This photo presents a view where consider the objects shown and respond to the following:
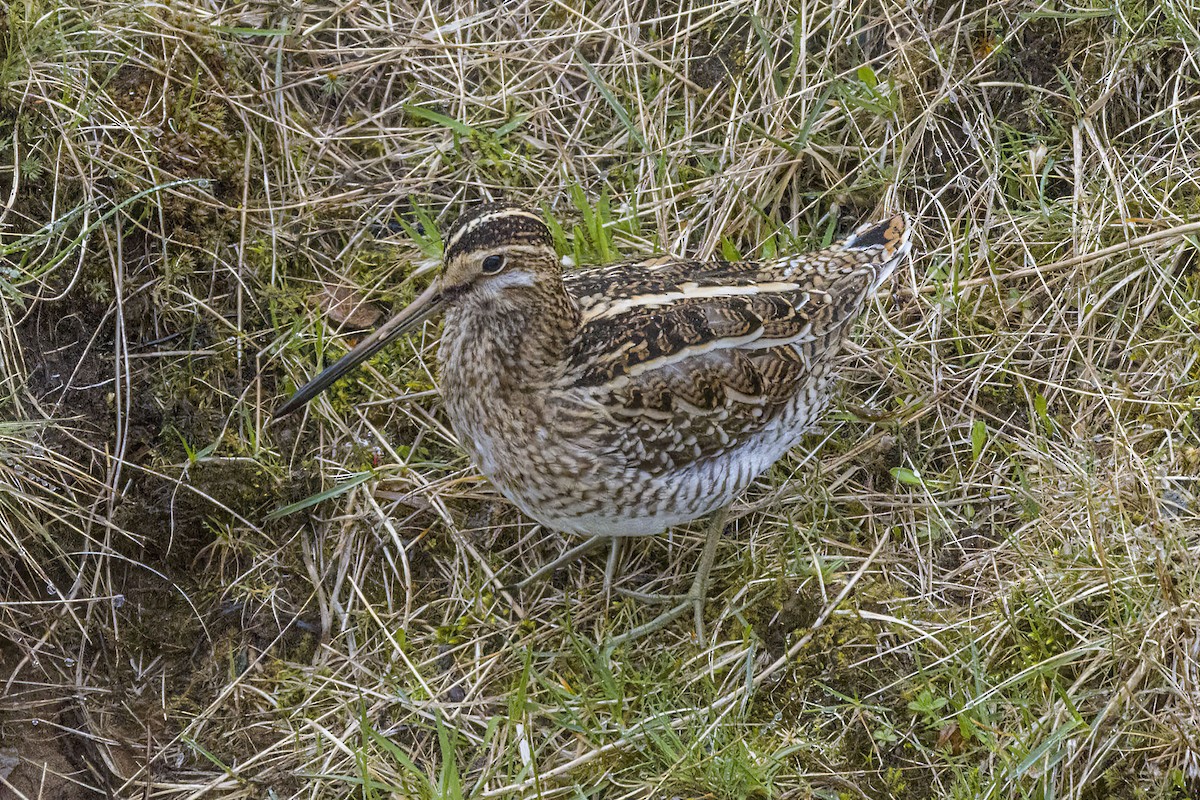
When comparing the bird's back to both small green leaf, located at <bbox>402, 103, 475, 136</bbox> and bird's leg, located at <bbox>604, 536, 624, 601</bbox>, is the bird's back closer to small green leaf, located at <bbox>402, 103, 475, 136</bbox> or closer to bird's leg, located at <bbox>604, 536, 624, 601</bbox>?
bird's leg, located at <bbox>604, 536, 624, 601</bbox>

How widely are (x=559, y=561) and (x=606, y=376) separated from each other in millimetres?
715

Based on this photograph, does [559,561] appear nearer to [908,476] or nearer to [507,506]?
[507,506]

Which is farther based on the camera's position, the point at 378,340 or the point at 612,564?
the point at 612,564

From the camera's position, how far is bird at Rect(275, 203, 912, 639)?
3.59 meters

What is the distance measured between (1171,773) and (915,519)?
3.51ft

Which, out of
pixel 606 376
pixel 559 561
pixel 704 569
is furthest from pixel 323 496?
pixel 704 569

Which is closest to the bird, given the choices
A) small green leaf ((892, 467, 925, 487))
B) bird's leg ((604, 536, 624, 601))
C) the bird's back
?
the bird's back

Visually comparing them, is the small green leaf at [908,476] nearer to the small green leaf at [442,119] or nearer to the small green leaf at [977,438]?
the small green leaf at [977,438]

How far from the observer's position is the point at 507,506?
4191 millimetres

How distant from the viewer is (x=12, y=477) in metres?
3.73

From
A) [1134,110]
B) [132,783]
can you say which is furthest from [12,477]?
[1134,110]

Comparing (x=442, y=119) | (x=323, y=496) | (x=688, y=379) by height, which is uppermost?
(x=442, y=119)

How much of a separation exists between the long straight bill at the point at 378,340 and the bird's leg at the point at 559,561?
867mm

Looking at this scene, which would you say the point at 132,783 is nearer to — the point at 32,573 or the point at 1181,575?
the point at 32,573
